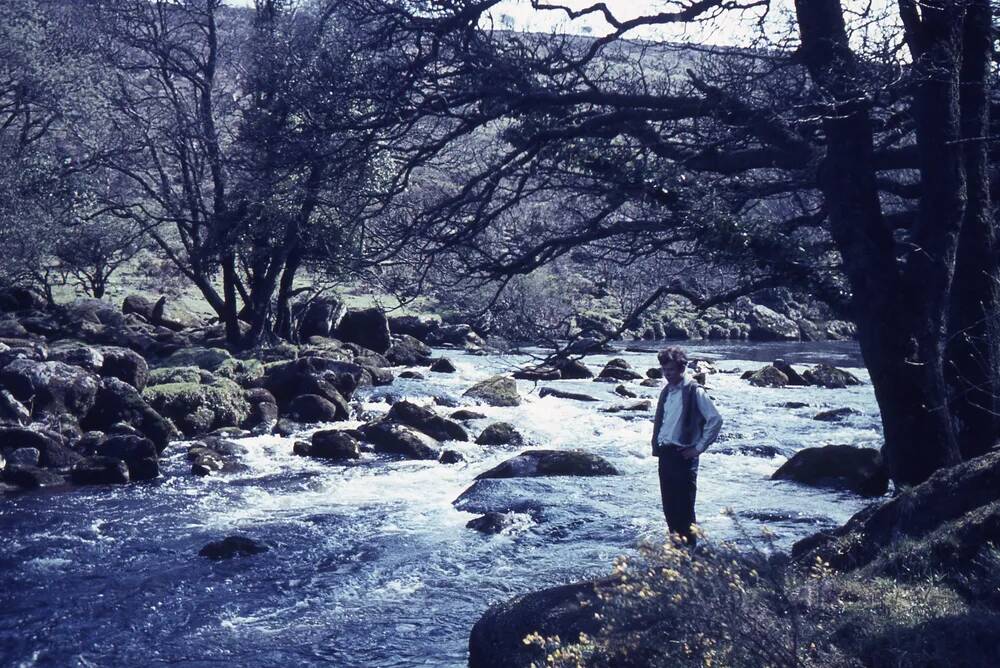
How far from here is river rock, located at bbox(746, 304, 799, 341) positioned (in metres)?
47.8

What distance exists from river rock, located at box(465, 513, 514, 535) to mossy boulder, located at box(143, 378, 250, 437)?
789cm

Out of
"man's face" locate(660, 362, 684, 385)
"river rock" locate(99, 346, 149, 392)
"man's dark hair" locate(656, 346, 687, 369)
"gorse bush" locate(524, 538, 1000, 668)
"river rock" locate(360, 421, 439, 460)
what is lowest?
"river rock" locate(360, 421, 439, 460)

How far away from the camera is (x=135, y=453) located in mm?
15008

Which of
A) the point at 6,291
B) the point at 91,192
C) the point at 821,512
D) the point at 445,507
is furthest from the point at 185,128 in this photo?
the point at 821,512

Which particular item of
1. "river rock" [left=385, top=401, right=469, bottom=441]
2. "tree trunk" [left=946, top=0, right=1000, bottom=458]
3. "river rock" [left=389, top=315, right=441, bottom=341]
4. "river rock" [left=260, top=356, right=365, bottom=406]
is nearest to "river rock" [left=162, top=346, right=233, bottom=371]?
"river rock" [left=260, top=356, right=365, bottom=406]

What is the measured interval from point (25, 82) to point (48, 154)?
7.94 feet

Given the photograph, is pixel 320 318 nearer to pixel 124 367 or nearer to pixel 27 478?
pixel 124 367

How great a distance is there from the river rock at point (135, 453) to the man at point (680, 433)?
8.98 m

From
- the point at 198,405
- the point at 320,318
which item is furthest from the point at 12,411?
the point at 320,318

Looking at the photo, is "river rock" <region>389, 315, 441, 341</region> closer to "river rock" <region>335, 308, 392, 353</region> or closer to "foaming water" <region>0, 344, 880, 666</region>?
"river rock" <region>335, 308, 392, 353</region>

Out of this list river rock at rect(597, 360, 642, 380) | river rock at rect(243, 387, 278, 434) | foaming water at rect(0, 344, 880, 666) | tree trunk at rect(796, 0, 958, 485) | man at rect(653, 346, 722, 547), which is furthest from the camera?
river rock at rect(597, 360, 642, 380)

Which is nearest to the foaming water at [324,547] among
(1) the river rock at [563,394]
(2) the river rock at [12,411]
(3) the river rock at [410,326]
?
(2) the river rock at [12,411]

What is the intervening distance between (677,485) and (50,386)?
12.1 metres

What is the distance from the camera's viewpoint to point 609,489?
14.0m
